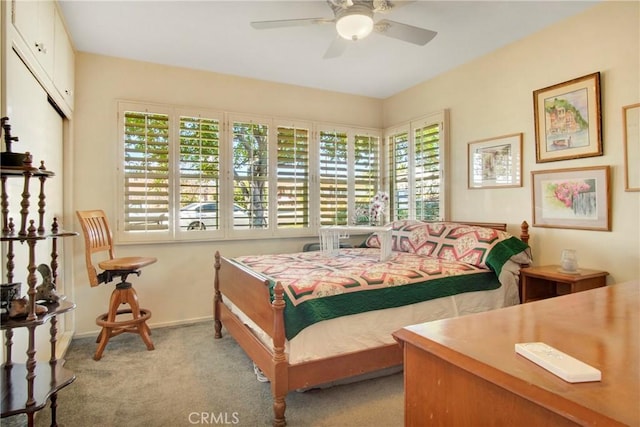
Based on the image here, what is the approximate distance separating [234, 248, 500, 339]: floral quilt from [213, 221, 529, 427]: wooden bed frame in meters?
0.10

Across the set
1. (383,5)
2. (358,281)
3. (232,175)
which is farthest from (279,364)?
(232,175)

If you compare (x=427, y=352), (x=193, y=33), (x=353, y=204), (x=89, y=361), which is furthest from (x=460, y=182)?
(x=89, y=361)

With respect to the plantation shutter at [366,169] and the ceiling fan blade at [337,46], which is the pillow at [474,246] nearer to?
the plantation shutter at [366,169]

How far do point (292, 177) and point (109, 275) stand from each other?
82.7 inches

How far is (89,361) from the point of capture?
277cm

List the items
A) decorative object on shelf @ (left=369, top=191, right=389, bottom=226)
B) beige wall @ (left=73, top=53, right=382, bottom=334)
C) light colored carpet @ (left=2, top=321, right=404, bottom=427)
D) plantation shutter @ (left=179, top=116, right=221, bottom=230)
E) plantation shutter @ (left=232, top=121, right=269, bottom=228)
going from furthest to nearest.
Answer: decorative object on shelf @ (left=369, top=191, right=389, bottom=226) < plantation shutter @ (left=232, top=121, right=269, bottom=228) < plantation shutter @ (left=179, top=116, right=221, bottom=230) < beige wall @ (left=73, top=53, right=382, bottom=334) < light colored carpet @ (left=2, top=321, right=404, bottom=427)

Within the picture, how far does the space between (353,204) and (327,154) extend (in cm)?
72

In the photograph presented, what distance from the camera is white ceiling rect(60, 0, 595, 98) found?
2.63 meters

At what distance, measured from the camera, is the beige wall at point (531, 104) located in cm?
249

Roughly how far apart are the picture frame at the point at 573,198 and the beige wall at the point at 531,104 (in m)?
0.05

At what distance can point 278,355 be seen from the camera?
195cm

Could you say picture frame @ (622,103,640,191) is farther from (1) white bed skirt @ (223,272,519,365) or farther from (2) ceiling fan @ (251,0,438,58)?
(2) ceiling fan @ (251,0,438,58)

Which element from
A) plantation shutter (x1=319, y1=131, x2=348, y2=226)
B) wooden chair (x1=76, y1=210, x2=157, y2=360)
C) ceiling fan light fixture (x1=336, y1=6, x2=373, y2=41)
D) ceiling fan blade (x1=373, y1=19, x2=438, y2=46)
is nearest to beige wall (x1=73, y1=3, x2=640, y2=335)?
plantation shutter (x1=319, y1=131, x2=348, y2=226)

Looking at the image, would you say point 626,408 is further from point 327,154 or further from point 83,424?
point 327,154
